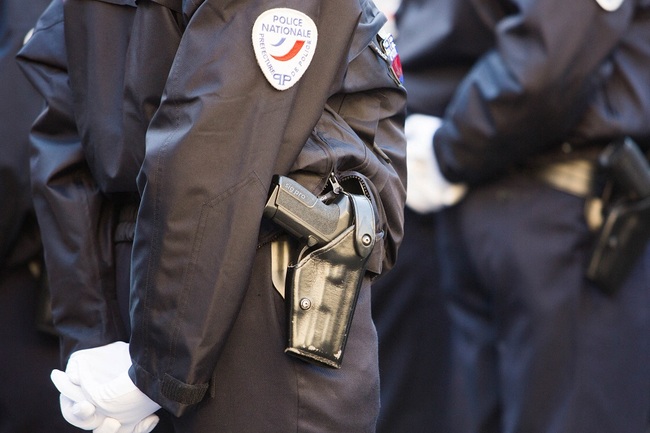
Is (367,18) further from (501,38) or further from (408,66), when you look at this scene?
(408,66)

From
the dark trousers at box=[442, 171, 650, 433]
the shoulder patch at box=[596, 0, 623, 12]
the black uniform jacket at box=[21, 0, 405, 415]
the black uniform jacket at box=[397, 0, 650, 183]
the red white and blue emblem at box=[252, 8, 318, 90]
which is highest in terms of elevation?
the red white and blue emblem at box=[252, 8, 318, 90]

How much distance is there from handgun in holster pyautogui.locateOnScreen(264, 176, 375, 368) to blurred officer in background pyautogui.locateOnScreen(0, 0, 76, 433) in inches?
31.2

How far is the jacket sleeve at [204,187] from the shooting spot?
141 cm

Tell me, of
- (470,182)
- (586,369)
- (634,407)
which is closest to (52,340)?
(470,182)

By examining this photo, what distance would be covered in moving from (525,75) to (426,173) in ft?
1.43

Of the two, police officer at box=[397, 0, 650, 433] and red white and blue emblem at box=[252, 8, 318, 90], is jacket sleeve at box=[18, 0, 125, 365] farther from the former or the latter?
police officer at box=[397, 0, 650, 433]

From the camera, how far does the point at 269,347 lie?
4.82ft

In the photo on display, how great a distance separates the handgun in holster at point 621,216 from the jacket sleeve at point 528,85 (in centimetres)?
16

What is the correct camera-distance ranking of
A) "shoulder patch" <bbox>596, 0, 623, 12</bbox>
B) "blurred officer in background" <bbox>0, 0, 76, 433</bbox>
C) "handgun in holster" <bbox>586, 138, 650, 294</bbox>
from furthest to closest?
"handgun in holster" <bbox>586, 138, 650, 294</bbox> < "shoulder patch" <bbox>596, 0, 623, 12</bbox> < "blurred officer in background" <bbox>0, 0, 76, 433</bbox>

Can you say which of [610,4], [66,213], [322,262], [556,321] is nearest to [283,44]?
[322,262]

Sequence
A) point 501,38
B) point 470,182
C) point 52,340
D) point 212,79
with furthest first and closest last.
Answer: point 470,182 < point 501,38 < point 52,340 < point 212,79

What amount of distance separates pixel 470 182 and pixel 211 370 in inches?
51.9

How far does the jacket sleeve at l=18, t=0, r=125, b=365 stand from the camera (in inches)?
68.3

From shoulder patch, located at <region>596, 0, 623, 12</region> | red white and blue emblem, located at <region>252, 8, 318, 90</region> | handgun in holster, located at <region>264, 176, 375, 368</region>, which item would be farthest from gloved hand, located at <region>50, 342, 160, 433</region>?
shoulder patch, located at <region>596, 0, 623, 12</region>
